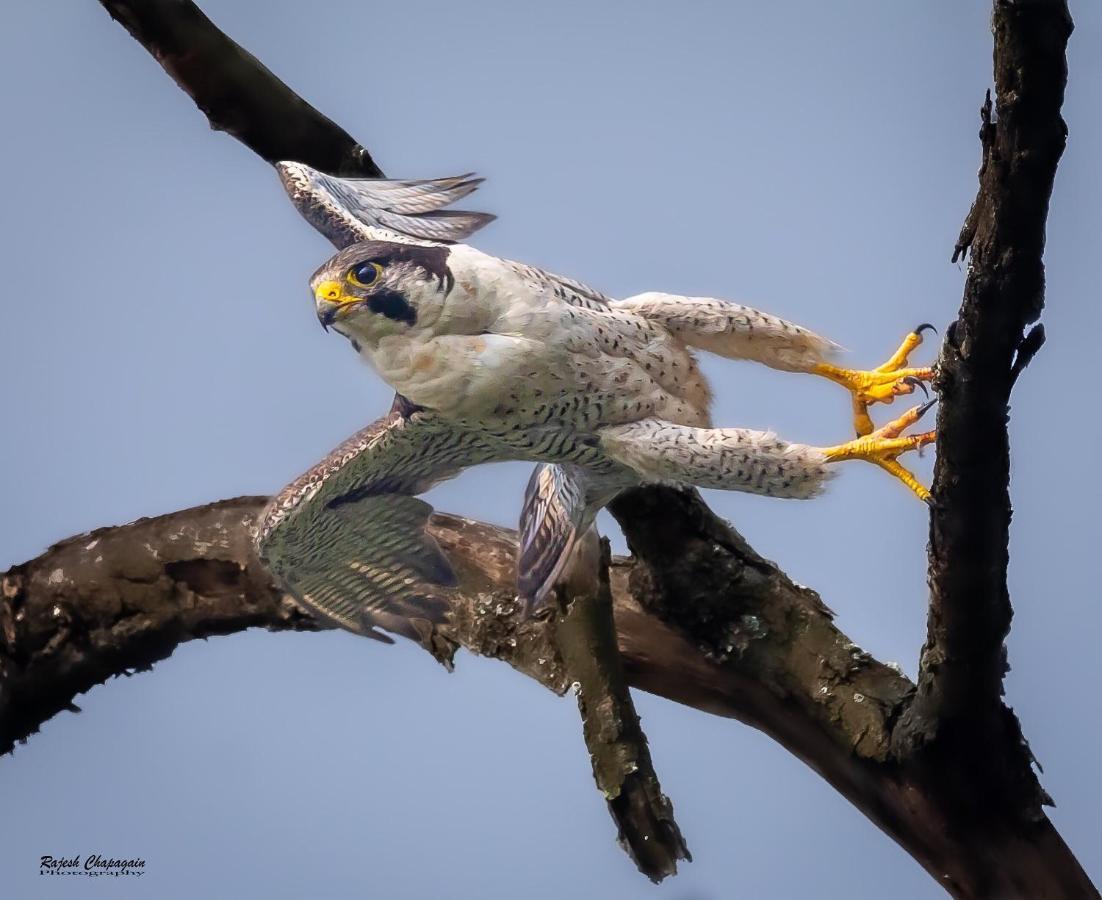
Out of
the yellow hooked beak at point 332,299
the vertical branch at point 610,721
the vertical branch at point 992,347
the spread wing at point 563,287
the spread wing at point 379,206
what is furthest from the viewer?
the vertical branch at point 610,721

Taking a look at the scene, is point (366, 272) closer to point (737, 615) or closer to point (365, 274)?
point (365, 274)

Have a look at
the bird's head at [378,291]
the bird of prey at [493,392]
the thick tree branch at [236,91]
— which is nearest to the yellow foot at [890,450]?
the bird of prey at [493,392]

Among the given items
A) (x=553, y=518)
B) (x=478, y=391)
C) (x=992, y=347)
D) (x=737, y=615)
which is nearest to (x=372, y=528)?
(x=553, y=518)

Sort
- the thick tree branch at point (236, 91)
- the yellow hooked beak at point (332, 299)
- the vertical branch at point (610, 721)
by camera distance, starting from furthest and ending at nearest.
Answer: the thick tree branch at point (236, 91) < the vertical branch at point (610, 721) < the yellow hooked beak at point (332, 299)

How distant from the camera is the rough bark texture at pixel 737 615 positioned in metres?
1.98

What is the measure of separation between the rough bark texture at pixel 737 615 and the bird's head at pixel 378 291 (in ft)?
2.32

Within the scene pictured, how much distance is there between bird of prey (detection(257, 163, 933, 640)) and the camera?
6.55 ft

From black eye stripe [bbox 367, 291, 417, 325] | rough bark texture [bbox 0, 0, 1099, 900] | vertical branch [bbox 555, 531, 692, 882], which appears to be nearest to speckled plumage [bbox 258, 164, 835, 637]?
black eye stripe [bbox 367, 291, 417, 325]

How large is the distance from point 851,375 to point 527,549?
759 mm

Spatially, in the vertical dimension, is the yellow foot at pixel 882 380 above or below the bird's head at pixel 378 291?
below

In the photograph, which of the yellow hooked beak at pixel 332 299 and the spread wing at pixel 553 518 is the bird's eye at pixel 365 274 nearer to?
the yellow hooked beak at pixel 332 299

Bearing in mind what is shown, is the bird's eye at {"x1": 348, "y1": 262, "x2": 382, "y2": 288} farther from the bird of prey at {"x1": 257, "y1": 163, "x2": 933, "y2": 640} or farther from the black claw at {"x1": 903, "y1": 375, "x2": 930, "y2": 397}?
the black claw at {"x1": 903, "y1": 375, "x2": 930, "y2": 397}

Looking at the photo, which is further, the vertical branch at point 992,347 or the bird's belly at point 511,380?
the bird's belly at point 511,380

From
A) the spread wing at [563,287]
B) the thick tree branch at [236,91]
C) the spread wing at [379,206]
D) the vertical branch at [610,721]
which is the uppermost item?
the thick tree branch at [236,91]
